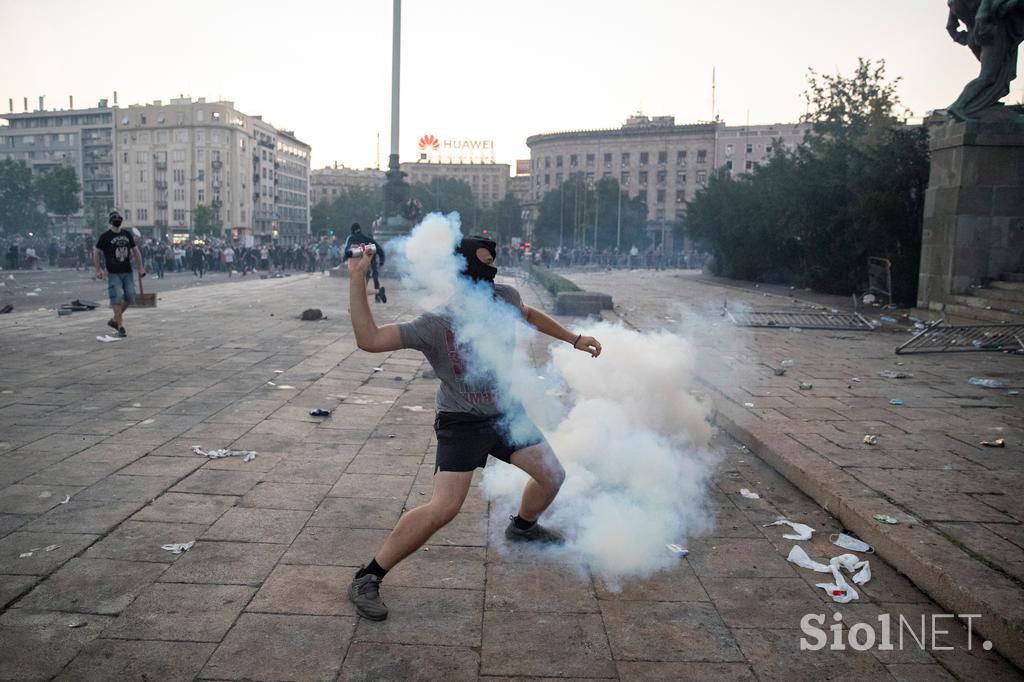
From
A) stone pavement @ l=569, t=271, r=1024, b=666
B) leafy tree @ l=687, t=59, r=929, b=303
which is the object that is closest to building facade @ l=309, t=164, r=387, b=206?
leafy tree @ l=687, t=59, r=929, b=303

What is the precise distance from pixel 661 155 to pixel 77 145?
3283 inches

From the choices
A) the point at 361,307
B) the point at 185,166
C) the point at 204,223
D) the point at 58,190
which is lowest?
the point at 361,307

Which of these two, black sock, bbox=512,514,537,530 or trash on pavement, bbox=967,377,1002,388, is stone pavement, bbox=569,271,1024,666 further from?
black sock, bbox=512,514,537,530

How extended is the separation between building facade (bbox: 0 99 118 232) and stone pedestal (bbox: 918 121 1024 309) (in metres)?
115

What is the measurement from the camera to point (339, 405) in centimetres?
765

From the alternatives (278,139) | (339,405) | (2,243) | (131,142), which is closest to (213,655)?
(339,405)

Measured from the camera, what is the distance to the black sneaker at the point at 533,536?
4.20 meters

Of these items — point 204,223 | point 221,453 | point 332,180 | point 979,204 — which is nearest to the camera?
point 221,453

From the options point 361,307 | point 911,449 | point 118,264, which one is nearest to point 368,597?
point 361,307

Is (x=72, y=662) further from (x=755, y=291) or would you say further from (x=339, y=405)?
(x=755, y=291)

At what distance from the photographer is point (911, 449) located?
229 inches

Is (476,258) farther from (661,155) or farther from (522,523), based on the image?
(661,155)

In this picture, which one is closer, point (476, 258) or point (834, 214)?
point (476, 258)

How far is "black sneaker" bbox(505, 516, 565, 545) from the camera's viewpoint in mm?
4195
